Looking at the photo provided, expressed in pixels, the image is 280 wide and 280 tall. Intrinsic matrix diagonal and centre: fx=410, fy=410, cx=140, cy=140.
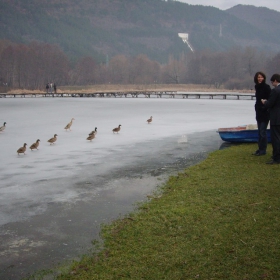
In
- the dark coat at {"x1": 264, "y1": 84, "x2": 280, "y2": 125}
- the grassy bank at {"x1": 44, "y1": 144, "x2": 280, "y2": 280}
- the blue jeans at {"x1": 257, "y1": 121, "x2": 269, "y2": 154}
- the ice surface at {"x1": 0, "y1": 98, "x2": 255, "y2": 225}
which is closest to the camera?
the grassy bank at {"x1": 44, "y1": 144, "x2": 280, "y2": 280}

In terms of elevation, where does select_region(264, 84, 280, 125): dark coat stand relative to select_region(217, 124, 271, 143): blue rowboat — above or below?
above

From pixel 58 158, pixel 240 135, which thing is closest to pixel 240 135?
pixel 240 135

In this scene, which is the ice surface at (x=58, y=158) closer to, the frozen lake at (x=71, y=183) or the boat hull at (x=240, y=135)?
the frozen lake at (x=71, y=183)

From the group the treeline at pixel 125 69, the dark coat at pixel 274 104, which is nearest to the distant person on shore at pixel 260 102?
the dark coat at pixel 274 104

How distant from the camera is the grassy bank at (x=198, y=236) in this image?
3.94 m

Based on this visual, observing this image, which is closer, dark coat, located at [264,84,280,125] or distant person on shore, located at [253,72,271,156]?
dark coat, located at [264,84,280,125]

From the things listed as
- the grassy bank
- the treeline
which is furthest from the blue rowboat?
the treeline

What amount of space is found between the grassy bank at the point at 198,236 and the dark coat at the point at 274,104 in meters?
1.53

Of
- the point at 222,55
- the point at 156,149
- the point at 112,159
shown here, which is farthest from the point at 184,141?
the point at 222,55

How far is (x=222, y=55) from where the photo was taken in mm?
124750

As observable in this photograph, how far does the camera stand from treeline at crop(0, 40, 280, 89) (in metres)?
110

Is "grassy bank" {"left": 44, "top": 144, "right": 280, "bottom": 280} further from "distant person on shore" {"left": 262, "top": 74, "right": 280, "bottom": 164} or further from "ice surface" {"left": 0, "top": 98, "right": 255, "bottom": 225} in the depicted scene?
"ice surface" {"left": 0, "top": 98, "right": 255, "bottom": 225}

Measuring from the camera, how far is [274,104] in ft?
27.0

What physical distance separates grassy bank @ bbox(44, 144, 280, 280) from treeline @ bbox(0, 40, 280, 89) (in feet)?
288
